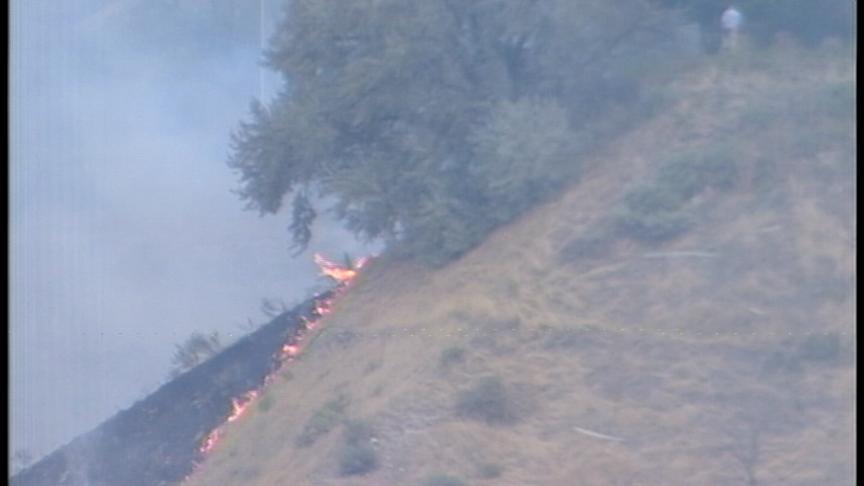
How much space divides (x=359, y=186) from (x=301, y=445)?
4.45ft

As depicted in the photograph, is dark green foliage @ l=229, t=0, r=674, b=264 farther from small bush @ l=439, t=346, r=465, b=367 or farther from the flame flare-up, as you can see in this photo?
small bush @ l=439, t=346, r=465, b=367

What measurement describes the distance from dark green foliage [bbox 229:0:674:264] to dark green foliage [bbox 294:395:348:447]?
0.86 meters

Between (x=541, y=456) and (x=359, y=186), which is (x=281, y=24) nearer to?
(x=359, y=186)

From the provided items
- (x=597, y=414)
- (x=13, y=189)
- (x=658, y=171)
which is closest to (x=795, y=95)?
(x=658, y=171)

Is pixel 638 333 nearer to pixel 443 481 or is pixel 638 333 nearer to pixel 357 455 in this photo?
pixel 443 481

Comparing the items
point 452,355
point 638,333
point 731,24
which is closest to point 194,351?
point 452,355

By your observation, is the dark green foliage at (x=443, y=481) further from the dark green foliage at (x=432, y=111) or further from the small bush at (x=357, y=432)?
the dark green foliage at (x=432, y=111)

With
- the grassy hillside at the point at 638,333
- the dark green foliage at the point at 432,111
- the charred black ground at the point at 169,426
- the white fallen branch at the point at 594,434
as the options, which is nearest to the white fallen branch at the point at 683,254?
the grassy hillside at the point at 638,333

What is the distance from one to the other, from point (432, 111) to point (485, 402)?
5.07ft

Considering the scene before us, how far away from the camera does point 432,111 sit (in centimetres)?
733

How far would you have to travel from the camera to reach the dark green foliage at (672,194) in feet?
24.4

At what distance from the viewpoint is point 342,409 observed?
23.2 ft

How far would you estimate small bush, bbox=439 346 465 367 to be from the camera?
7277mm

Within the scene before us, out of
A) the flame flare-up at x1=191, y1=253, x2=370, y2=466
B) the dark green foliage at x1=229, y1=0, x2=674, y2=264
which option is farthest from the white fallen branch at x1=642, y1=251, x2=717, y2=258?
the flame flare-up at x1=191, y1=253, x2=370, y2=466
